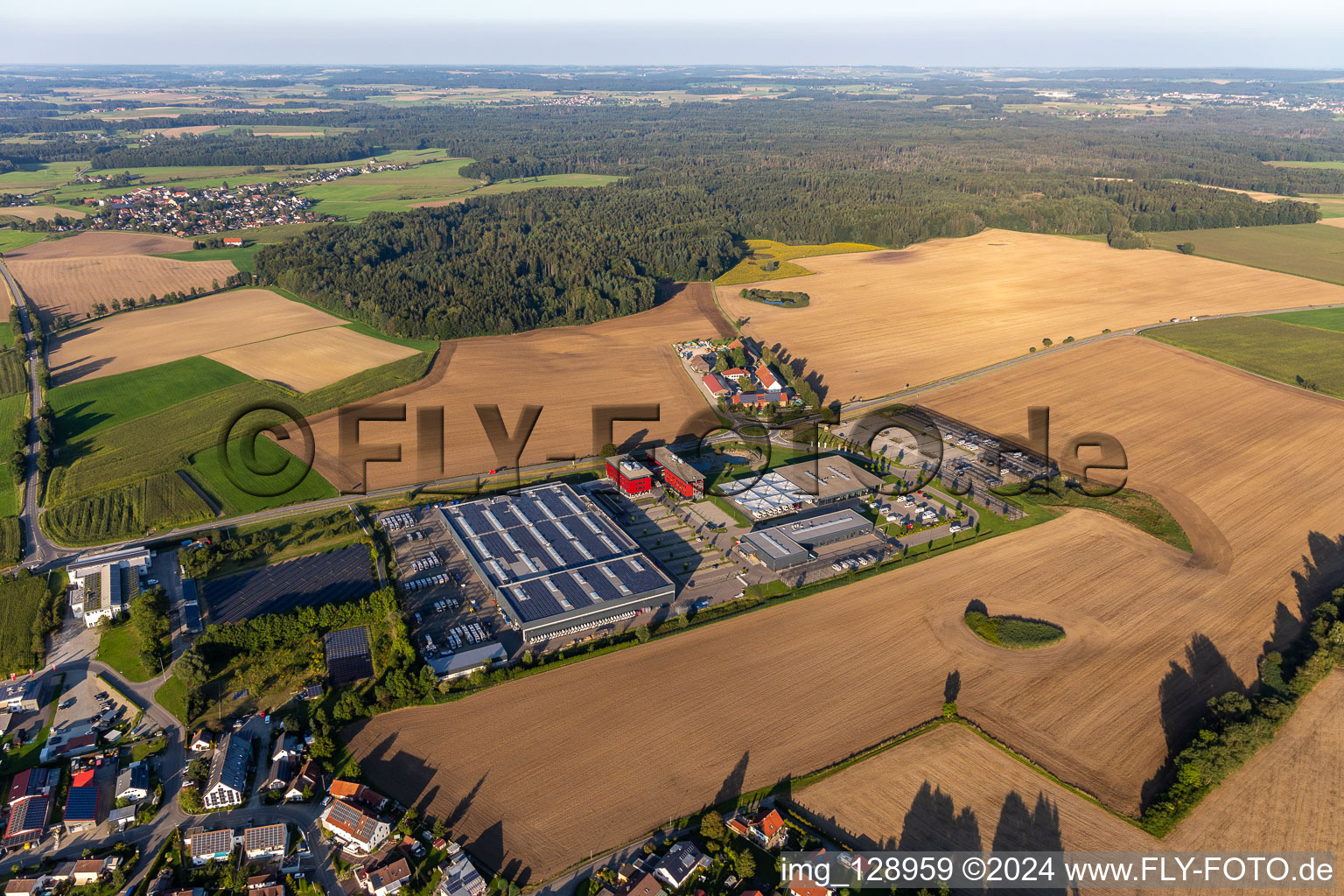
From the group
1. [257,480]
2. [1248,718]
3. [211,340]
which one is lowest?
[1248,718]

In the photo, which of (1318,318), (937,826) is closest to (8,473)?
(937,826)

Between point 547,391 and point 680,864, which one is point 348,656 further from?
point 547,391

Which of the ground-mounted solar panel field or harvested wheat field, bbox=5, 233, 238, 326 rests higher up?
harvested wheat field, bbox=5, 233, 238, 326

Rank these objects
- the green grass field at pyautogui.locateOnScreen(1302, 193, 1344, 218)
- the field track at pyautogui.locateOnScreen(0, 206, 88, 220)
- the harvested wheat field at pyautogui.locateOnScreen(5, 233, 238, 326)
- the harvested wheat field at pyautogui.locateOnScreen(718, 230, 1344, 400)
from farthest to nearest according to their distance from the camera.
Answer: the green grass field at pyautogui.locateOnScreen(1302, 193, 1344, 218), the field track at pyautogui.locateOnScreen(0, 206, 88, 220), the harvested wheat field at pyautogui.locateOnScreen(5, 233, 238, 326), the harvested wheat field at pyautogui.locateOnScreen(718, 230, 1344, 400)

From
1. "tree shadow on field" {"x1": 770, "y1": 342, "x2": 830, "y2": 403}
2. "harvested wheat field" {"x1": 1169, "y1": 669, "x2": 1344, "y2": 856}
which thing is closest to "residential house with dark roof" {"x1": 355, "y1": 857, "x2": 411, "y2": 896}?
"harvested wheat field" {"x1": 1169, "y1": 669, "x2": 1344, "y2": 856}

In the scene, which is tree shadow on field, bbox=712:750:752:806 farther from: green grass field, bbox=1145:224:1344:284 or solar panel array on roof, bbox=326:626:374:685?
green grass field, bbox=1145:224:1344:284

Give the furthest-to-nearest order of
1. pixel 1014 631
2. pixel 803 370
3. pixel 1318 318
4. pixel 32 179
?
pixel 32 179 < pixel 1318 318 < pixel 803 370 < pixel 1014 631

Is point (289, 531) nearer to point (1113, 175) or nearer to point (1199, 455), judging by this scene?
point (1199, 455)
